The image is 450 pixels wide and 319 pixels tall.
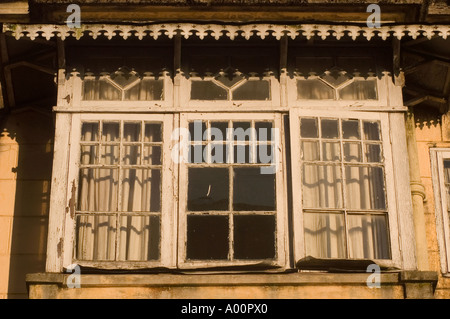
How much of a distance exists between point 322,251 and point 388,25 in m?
2.39

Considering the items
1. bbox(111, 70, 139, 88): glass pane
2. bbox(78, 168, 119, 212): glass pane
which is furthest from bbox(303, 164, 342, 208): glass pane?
bbox(111, 70, 139, 88): glass pane

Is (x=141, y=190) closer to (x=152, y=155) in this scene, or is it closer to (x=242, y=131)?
(x=152, y=155)

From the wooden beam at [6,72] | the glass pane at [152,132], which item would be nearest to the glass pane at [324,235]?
the glass pane at [152,132]

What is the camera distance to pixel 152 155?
8.43 metres

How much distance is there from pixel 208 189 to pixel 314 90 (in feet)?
5.26

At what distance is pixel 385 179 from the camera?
27.2 ft

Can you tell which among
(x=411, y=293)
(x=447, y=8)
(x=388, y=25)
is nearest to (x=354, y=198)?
(x=411, y=293)

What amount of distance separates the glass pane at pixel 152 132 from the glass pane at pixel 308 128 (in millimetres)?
1460

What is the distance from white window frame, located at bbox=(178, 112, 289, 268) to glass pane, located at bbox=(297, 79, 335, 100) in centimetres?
41

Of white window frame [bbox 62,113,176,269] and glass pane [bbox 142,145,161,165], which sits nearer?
white window frame [bbox 62,113,176,269]

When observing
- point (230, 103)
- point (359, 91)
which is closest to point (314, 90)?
point (359, 91)

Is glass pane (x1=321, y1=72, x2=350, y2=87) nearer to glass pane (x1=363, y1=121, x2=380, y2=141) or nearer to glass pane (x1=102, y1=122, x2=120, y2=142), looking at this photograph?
glass pane (x1=363, y1=121, x2=380, y2=141)

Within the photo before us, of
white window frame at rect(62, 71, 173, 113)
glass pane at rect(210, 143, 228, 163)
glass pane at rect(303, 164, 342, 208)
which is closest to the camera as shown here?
glass pane at rect(303, 164, 342, 208)

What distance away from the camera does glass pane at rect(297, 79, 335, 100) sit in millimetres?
8727
